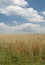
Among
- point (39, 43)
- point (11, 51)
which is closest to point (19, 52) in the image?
point (11, 51)

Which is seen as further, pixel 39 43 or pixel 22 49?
pixel 39 43

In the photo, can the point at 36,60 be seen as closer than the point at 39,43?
Yes

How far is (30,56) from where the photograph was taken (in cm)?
1235

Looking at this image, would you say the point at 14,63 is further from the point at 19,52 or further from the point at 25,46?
the point at 25,46

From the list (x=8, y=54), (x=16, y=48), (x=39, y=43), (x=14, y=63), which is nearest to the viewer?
(x=14, y=63)

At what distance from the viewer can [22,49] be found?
13.0 meters

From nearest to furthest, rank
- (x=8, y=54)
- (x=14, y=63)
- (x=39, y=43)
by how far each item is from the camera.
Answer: (x=14, y=63) → (x=8, y=54) → (x=39, y=43)

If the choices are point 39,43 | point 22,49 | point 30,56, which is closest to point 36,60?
point 30,56

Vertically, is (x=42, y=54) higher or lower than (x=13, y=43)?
lower

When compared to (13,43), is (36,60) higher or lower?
lower

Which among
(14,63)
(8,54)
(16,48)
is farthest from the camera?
(16,48)

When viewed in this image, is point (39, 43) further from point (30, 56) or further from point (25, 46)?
point (30, 56)

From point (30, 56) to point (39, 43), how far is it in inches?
84.3

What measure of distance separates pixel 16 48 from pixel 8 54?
986 mm
